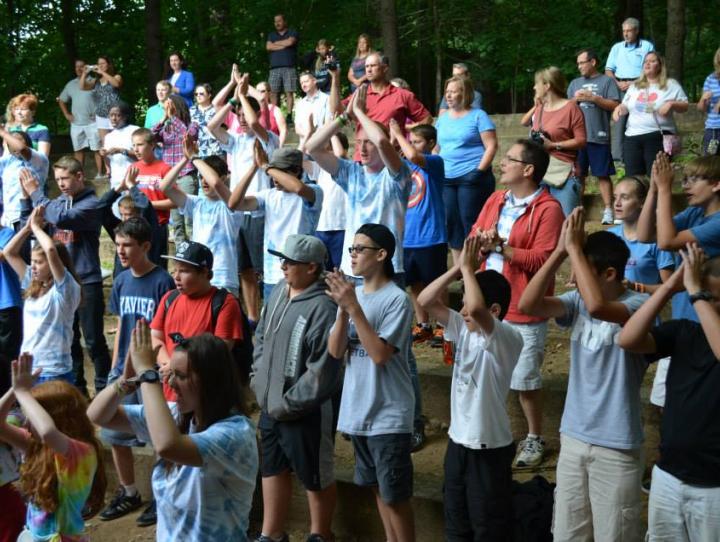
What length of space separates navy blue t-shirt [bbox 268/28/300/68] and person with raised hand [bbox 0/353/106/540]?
473 inches

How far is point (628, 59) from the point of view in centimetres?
1102

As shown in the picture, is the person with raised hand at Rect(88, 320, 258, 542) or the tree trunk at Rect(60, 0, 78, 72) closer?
the person with raised hand at Rect(88, 320, 258, 542)

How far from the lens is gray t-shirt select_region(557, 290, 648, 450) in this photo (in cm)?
425

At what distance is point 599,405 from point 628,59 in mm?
7644

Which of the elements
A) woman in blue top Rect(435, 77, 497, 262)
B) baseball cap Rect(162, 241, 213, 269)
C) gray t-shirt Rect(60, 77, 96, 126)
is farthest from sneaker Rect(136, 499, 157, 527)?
gray t-shirt Rect(60, 77, 96, 126)

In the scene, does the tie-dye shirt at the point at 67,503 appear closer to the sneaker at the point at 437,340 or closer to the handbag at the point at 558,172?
the sneaker at the point at 437,340

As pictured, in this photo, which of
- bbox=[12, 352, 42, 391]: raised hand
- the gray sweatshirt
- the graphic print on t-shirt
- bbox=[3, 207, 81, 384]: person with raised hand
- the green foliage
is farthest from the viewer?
the green foliage

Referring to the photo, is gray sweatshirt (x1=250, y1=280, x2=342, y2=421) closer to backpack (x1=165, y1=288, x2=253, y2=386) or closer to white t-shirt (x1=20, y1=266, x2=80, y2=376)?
backpack (x1=165, y1=288, x2=253, y2=386)

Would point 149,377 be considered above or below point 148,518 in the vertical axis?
above

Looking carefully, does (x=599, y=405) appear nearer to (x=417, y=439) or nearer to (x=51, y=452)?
(x=417, y=439)

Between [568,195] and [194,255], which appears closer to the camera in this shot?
[194,255]

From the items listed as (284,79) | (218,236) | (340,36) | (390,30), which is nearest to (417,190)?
(218,236)

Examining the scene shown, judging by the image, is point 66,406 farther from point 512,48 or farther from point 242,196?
point 512,48

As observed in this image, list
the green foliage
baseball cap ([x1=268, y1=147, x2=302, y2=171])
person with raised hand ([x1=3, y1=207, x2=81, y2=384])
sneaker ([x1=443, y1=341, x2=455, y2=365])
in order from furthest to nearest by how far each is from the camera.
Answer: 1. the green foliage
2. baseball cap ([x1=268, y1=147, x2=302, y2=171])
3. sneaker ([x1=443, y1=341, x2=455, y2=365])
4. person with raised hand ([x1=3, y1=207, x2=81, y2=384])
